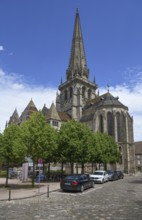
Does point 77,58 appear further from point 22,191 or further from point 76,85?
point 22,191

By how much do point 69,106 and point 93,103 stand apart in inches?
312

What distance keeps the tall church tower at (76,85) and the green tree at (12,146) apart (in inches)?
1831

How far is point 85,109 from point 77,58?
2005 centimetres

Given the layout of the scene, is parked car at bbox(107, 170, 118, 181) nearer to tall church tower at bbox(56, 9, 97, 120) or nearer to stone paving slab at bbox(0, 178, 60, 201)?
stone paving slab at bbox(0, 178, 60, 201)

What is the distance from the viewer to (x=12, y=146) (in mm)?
22625

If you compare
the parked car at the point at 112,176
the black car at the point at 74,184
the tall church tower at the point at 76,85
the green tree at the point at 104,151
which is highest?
the tall church tower at the point at 76,85

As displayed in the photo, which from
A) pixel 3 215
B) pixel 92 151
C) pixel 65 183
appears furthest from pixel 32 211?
pixel 92 151

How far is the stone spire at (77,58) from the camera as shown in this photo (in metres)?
78.5

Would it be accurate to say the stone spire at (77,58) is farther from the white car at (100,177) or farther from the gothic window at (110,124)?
the white car at (100,177)

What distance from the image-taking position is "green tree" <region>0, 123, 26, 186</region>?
2166 centimetres

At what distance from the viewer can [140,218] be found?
930 cm

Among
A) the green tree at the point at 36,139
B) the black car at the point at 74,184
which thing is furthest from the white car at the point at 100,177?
the black car at the point at 74,184

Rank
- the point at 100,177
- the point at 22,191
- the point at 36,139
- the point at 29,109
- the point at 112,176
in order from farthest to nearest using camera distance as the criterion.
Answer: the point at 29,109 → the point at 112,176 → the point at 100,177 → the point at 36,139 → the point at 22,191

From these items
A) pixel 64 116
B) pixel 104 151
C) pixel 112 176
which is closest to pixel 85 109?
pixel 64 116
